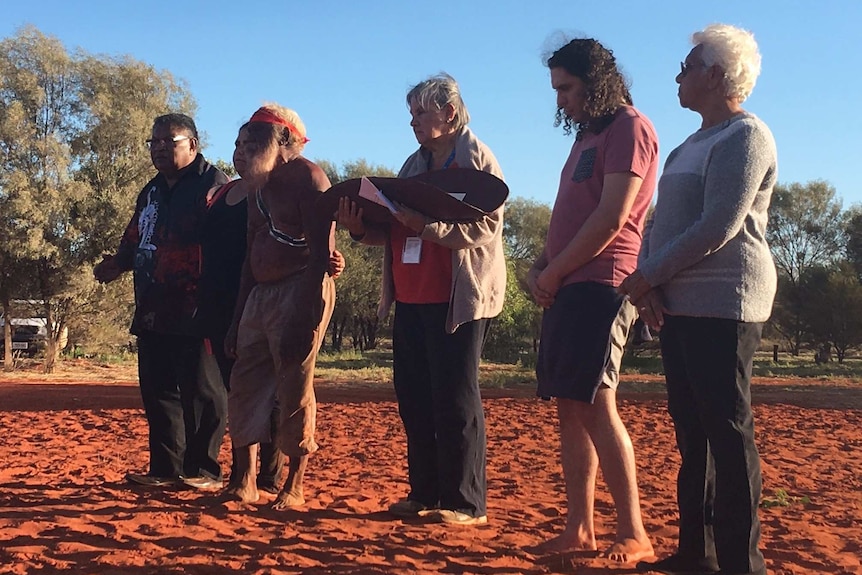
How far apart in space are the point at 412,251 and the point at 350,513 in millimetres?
1371

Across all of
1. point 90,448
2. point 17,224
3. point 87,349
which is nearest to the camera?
point 90,448

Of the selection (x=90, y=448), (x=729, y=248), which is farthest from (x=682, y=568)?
(x=90, y=448)

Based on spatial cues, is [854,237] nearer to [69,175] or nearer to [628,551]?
[69,175]

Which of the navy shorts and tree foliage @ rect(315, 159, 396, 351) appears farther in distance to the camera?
tree foliage @ rect(315, 159, 396, 351)

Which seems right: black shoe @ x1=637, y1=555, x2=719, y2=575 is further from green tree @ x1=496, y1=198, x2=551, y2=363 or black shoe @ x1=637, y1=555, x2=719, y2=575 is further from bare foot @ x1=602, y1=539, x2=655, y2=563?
green tree @ x1=496, y1=198, x2=551, y2=363

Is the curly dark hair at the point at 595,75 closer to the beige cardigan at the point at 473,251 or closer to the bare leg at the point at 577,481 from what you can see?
the beige cardigan at the point at 473,251

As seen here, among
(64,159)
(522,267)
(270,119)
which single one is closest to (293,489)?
(270,119)

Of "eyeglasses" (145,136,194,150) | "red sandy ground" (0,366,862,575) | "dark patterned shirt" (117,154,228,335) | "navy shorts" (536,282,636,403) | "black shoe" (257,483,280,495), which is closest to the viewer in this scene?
"navy shorts" (536,282,636,403)

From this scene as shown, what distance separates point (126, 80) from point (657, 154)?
795 inches

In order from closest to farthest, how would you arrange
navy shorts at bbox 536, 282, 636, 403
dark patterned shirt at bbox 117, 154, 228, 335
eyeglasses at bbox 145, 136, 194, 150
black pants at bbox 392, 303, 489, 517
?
navy shorts at bbox 536, 282, 636, 403 → black pants at bbox 392, 303, 489, 517 → dark patterned shirt at bbox 117, 154, 228, 335 → eyeglasses at bbox 145, 136, 194, 150

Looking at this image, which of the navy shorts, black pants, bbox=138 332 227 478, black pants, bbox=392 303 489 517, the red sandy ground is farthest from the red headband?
the red sandy ground

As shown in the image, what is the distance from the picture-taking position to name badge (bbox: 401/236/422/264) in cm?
370

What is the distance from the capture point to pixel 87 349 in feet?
73.8

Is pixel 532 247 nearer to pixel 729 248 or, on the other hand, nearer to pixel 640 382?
pixel 640 382
